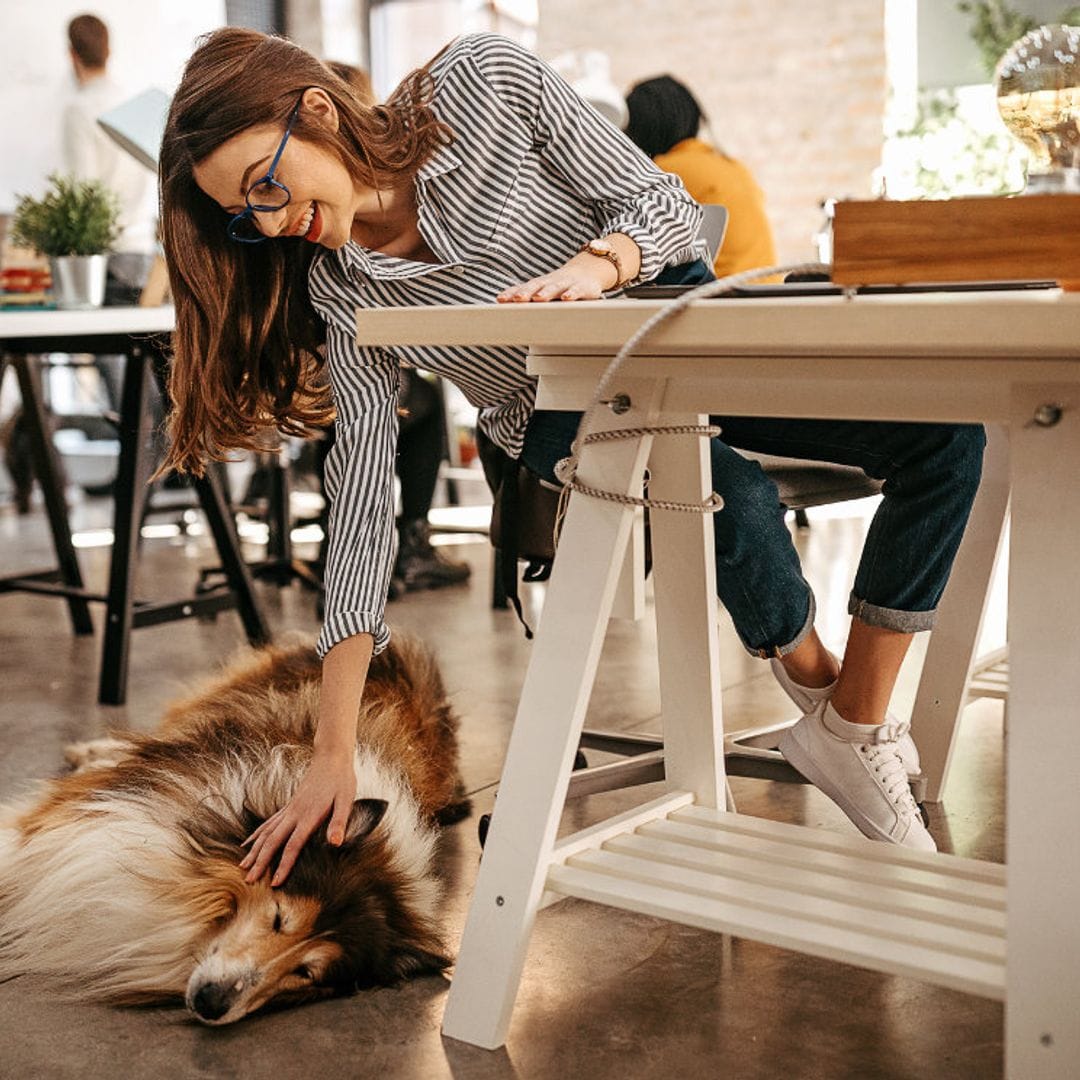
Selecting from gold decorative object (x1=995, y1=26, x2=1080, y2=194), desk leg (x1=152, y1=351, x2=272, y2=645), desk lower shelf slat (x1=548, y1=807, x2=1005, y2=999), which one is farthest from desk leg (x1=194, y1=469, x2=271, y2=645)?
gold decorative object (x1=995, y1=26, x2=1080, y2=194)

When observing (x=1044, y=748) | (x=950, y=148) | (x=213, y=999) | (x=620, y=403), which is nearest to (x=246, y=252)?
(x=620, y=403)

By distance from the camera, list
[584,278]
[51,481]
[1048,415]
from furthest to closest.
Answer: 1. [51,481]
2. [584,278]
3. [1048,415]

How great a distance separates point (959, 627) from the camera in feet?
6.59

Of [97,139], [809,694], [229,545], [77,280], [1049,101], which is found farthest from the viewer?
[97,139]

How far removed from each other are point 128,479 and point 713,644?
1577 mm

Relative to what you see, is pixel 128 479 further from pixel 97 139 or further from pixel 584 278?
pixel 97 139

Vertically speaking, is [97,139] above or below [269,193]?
above

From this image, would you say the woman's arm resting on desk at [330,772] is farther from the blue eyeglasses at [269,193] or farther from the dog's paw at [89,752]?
the dog's paw at [89,752]

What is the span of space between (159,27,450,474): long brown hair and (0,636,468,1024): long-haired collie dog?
368mm

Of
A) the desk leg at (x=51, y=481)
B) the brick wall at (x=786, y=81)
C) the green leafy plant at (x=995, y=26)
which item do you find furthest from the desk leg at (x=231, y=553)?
the green leafy plant at (x=995, y=26)

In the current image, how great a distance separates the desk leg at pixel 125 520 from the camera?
110 inches

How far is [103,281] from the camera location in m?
3.01

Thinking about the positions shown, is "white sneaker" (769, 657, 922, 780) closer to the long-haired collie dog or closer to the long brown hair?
the long-haired collie dog

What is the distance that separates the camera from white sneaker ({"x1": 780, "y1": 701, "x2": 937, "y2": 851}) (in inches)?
63.7
